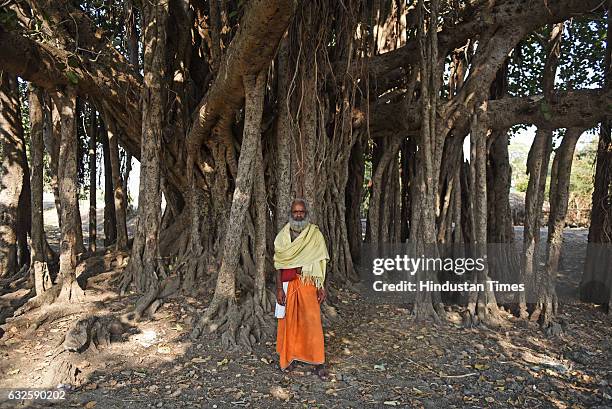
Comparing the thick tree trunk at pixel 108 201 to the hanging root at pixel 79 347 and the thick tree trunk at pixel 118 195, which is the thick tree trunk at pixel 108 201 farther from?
the hanging root at pixel 79 347

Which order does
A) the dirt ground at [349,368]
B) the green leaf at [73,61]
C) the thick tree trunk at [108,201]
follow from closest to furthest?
the dirt ground at [349,368]
the green leaf at [73,61]
the thick tree trunk at [108,201]

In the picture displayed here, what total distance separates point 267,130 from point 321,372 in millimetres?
2676

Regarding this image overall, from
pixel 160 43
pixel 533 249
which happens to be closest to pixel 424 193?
pixel 533 249

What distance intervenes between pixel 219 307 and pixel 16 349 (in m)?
1.61

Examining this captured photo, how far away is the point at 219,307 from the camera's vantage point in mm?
3732

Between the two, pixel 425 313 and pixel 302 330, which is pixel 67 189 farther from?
pixel 425 313

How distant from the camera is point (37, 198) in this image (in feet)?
15.0

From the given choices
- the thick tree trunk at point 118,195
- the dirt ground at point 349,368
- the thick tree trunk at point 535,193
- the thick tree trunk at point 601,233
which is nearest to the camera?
the dirt ground at point 349,368

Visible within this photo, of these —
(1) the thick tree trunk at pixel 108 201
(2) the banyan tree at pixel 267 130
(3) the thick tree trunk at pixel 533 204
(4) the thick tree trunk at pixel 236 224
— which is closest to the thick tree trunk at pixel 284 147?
(2) the banyan tree at pixel 267 130

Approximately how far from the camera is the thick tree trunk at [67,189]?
4207 mm

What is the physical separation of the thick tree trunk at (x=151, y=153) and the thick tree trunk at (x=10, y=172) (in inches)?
79.7

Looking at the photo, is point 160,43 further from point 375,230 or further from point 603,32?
→ point 603,32

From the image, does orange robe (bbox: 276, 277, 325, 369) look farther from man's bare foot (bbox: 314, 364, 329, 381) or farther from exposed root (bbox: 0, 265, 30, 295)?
exposed root (bbox: 0, 265, 30, 295)

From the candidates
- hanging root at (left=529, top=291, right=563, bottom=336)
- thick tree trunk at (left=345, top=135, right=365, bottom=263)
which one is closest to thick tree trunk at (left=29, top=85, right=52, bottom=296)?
thick tree trunk at (left=345, top=135, right=365, bottom=263)
